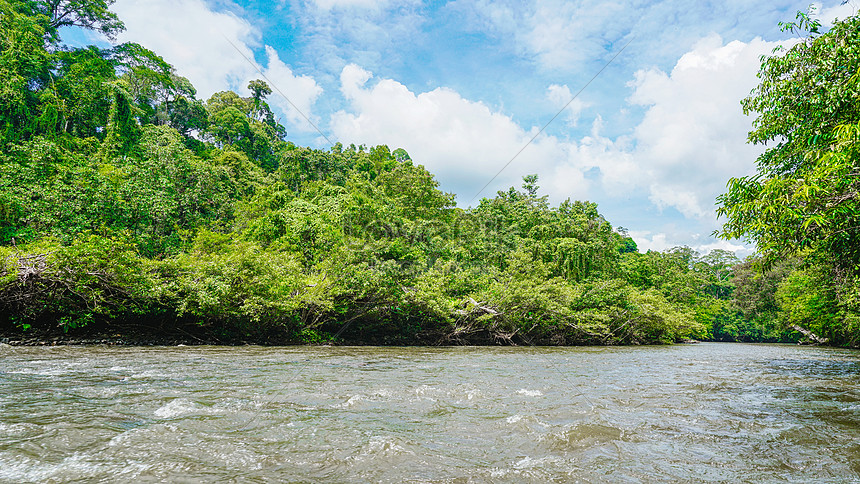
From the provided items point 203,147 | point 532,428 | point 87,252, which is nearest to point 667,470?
point 532,428

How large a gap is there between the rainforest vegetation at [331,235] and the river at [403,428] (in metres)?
3.64

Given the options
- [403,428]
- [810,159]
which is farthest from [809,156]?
[403,428]

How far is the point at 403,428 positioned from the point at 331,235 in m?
17.4

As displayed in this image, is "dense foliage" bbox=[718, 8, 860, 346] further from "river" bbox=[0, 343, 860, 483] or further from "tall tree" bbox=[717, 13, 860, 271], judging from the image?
"river" bbox=[0, 343, 860, 483]

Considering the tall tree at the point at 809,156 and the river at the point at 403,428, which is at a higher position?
the tall tree at the point at 809,156

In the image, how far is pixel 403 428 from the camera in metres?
4.09

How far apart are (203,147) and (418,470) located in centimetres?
4920

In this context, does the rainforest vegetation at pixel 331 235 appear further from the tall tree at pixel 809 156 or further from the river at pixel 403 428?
the river at pixel 403 428

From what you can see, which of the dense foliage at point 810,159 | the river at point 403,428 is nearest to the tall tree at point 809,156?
the dense foliage at point 810,159

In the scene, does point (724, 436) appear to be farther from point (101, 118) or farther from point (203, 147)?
point (203, 147)

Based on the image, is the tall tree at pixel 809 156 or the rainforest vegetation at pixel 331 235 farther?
the rainforest vegetation at pixel 331 235

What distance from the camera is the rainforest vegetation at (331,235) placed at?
27.4ft

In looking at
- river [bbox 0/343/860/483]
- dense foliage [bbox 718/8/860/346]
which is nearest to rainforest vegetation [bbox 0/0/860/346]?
dense foliage [bbox 718/8/860/346]

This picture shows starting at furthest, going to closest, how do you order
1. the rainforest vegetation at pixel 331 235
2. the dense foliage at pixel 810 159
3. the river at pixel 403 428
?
the rainforest vegetation at pixel 331 235 < the dense foliage at pixel 810 159 < the river at pixel 403 428
